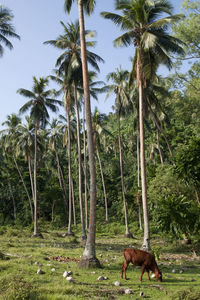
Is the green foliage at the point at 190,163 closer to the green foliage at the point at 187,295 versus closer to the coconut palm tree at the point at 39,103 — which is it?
the green foliage at the point at 187,295

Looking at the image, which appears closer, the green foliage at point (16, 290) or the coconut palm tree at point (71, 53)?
the green foliage at point (16, 290)

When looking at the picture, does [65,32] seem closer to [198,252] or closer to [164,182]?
[164,182]

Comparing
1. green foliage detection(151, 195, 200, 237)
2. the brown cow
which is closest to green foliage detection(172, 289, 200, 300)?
the brown cow

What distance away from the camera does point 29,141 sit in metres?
31.2

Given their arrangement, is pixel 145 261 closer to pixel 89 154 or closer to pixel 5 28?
pixel 89 154

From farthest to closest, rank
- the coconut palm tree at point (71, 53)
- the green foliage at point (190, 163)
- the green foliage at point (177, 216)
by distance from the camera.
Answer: the coconut palm tree at point (71, 53), the green foliage at point (190, 163), the green foliage at point (177, 216)

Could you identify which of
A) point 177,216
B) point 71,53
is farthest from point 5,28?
point 177,216

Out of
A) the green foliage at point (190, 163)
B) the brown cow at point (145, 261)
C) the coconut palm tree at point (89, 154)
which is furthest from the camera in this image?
the green foliage at point (190, 163)

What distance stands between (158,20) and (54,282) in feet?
48.8

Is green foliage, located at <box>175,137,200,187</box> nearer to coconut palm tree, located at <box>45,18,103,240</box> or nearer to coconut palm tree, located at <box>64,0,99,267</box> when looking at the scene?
coconut palm tree, located at <box>64,0,99,267</box>

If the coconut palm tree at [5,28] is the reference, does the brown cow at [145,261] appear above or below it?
below

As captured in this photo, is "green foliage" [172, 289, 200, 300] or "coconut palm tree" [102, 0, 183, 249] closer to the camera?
"green foliage" [172, 289, 200, 300]

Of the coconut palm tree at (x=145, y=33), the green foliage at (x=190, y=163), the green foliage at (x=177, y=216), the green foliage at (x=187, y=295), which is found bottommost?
the green foliage at (x=187, y=295)

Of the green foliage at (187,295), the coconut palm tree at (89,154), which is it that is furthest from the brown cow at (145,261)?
the coconut palm tree at (89,154)
